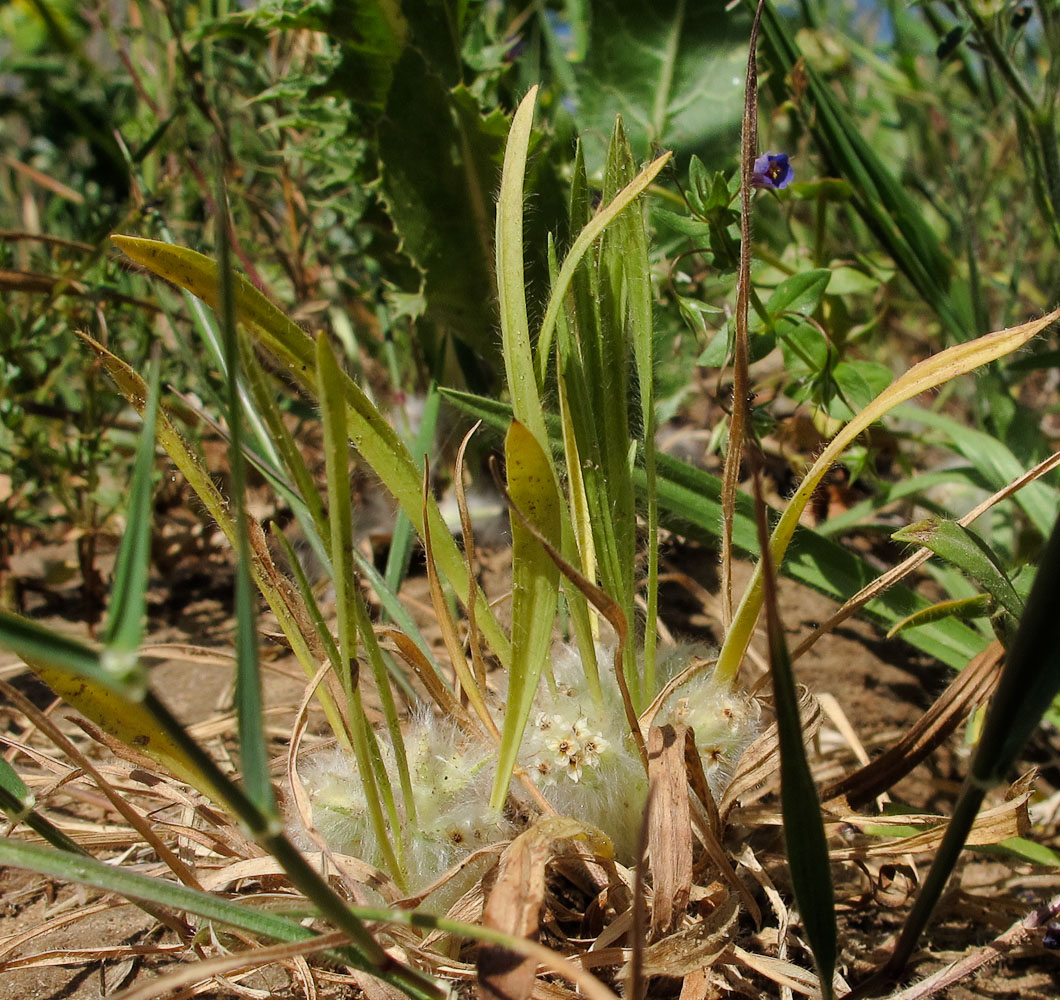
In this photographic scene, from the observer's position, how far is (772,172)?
1.25 m

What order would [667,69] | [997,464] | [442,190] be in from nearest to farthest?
1. [997,464]
2. [442,190]
3. [667,69]

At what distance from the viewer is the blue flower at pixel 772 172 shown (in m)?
1.22

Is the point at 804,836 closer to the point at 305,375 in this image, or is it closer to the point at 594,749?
the point at 594,749

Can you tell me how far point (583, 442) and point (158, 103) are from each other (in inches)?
70.1

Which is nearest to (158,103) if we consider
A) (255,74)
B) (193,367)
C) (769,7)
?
(255,74)

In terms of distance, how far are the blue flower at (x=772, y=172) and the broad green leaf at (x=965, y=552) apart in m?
0.52

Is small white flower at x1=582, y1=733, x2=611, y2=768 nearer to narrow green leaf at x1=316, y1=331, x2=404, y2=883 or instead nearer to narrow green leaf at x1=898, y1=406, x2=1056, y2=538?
narrow green leaf at x1=316, y1=331, x2=404, y2=883

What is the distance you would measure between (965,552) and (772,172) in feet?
1.97

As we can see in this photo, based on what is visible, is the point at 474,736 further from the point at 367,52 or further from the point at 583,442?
the point at 367,52

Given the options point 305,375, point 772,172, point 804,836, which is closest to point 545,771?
point 804,836

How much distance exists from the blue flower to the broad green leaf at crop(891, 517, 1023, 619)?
525mm

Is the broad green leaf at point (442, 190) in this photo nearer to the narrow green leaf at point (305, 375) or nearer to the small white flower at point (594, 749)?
the narrow green leaf at point (305, 375)

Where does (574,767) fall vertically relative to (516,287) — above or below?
below

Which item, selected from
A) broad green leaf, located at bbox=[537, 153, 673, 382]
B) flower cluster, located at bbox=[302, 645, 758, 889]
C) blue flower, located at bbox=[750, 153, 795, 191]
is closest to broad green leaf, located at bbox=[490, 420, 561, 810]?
flower cluster, located at bbox=[302, 645, 758, 889]
